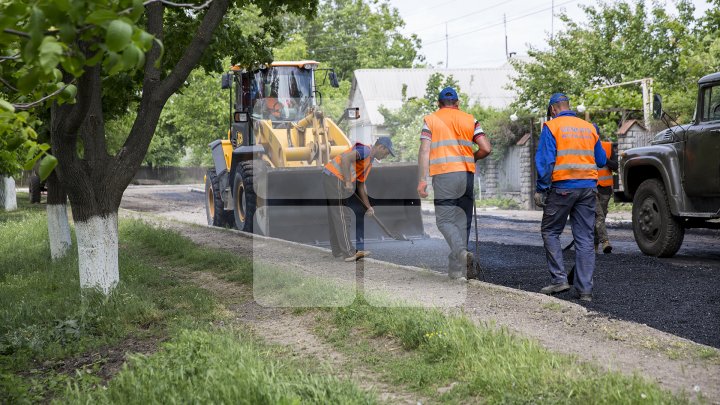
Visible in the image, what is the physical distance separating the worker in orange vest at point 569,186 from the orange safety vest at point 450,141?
0.84m

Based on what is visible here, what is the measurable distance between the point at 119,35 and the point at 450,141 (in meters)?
6.02

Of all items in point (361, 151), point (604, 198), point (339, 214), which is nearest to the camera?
point (361, 151)

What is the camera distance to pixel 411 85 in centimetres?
5475

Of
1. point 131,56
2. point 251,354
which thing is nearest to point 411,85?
point 251,354

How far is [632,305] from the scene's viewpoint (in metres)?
7.71

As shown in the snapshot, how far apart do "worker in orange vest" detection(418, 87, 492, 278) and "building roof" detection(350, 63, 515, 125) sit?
4180 centimetres

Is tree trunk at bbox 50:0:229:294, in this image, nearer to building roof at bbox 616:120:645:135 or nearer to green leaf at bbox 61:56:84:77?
green leaf at bbox 61:56:84:77

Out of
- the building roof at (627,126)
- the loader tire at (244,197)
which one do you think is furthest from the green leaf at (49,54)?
the building roof at (627,126)

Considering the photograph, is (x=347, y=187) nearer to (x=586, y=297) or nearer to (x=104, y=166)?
(x=104, y=166)

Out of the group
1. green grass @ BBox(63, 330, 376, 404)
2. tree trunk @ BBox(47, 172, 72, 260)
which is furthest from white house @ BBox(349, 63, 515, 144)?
green grass @ BBox(63, 330, 376, 404)

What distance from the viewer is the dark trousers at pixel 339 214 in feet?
35.7

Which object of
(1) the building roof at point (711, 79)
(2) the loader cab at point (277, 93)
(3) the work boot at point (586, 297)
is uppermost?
(2) the loader cab at point (277, 93)

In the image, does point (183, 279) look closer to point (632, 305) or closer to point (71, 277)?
point (71, 277)

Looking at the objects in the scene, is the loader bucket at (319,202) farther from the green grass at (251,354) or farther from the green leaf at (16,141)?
the green leaf at (16,141)
